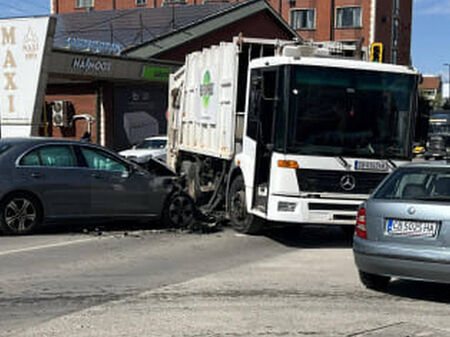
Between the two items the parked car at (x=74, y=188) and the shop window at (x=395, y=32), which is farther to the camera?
the shop window at (x=395, y=32)

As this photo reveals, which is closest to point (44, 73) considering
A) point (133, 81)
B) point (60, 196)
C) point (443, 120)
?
point (60, 196)

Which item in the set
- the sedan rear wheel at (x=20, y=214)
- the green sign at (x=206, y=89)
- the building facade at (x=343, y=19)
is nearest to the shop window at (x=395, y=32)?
the building facade at (x=343, y=19)

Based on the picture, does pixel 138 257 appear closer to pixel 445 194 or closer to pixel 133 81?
pixel 445 194

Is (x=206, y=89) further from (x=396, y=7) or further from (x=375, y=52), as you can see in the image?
(x=396, y=7)

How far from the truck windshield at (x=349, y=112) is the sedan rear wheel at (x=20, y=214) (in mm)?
3945

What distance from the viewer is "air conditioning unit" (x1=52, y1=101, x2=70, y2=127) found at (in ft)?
115

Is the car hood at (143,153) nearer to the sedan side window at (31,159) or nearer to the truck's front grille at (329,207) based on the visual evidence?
the sedan side window at (31,159)

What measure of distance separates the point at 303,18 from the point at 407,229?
61952mm

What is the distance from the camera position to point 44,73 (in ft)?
52.4

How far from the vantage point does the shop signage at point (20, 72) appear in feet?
52.0

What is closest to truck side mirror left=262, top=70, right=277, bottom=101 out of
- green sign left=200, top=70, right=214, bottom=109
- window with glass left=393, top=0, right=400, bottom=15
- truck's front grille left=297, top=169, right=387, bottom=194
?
truck's front grille left=297, top=169, right=387, bottom=194

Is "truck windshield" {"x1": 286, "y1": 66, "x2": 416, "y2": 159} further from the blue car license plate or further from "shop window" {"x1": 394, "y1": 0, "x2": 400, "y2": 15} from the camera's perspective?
"shop window" {"x1": 394, "y1": 0, "x2": 400, "y2": 15}

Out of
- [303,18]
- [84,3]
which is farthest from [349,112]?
[84,3]

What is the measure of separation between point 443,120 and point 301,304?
41.5 m
